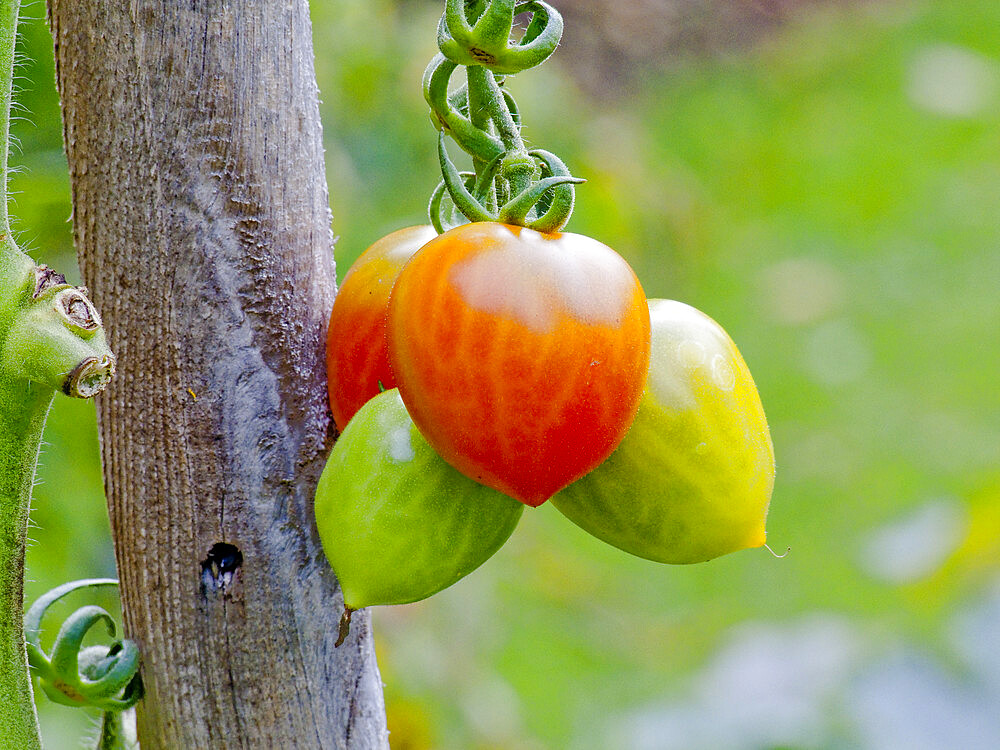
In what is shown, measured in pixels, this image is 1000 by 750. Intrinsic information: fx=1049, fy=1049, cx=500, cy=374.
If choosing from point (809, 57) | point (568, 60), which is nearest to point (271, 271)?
point (568, 60)

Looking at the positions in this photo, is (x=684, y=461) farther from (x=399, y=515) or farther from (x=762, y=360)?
(x=762, y=360)

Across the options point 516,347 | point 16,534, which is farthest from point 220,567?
point 516,347

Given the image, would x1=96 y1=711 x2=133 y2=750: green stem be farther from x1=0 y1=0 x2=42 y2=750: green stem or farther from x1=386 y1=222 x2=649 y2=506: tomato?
x1=386 y1=222 x2=649 y2=506: tomato

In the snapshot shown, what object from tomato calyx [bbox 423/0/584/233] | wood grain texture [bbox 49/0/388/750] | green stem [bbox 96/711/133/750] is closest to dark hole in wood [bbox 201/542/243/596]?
wood grain texture [bbox 49/0/388/750]

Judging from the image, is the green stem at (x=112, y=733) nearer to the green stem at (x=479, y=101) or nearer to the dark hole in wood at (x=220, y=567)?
the dark hole in wood at (x=220, y=567)

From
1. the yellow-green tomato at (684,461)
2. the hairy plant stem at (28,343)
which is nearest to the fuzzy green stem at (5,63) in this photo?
the hairy plant stem at (28,343)

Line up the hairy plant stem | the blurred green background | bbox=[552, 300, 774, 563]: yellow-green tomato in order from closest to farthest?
the hairy plant stem
bbox=[552, 300, 774, 563]: yellow-green tomato
the blurred green background

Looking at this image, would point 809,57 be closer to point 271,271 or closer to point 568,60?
point 568,60

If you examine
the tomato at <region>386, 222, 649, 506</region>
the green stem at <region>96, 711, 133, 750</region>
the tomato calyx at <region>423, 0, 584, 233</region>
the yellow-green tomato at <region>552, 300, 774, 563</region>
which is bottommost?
the green stem at <region>96, 711, 133, 750</region>
